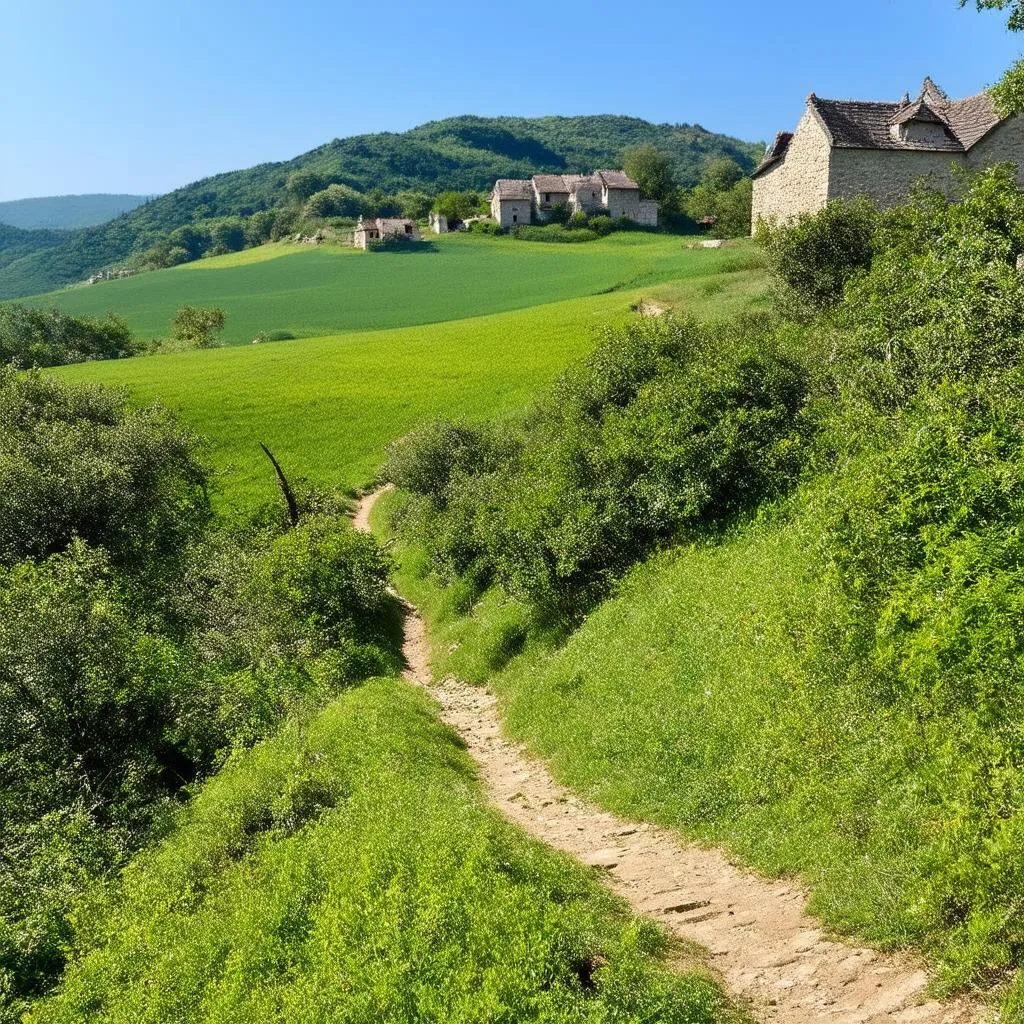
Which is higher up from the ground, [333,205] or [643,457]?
[333,205]

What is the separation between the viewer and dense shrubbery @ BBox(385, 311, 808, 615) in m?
17.8

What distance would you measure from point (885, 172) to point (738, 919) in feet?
129

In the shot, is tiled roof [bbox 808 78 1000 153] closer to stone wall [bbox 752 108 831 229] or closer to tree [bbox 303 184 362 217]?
stone wall [bbox 752 108 831 229]

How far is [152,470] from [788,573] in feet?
78.7

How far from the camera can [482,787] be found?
576 inches

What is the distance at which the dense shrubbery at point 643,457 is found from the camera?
17.8 m

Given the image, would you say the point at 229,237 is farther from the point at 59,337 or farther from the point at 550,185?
the point at 59,337

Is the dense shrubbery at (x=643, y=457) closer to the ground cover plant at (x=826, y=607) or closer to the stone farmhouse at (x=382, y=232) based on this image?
the ground cover plant at (x=826, y=607)

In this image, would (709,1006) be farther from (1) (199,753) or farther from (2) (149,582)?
(2) (149,582)

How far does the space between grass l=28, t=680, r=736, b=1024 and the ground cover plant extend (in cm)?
245

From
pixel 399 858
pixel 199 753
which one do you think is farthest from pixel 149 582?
pixel 399 858

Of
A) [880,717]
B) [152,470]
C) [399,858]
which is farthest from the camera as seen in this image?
[152,470]

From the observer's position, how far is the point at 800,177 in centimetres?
4153

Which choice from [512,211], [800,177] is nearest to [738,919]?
[800,177]
